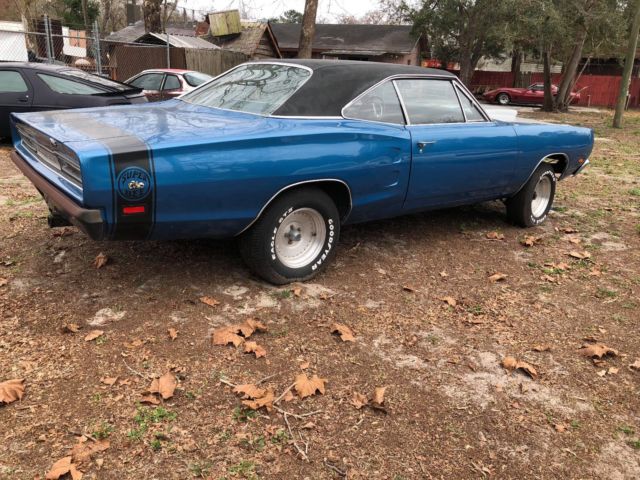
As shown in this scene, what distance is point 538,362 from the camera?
11.0 ft

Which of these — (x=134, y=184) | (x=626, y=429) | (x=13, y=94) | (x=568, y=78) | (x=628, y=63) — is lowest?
(x=626, y=429)

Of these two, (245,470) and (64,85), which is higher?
(64,85)

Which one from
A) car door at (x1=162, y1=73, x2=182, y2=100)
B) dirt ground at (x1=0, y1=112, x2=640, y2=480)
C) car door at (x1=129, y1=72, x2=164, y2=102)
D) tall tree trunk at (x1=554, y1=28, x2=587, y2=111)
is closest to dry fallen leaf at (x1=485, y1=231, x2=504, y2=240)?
dirt ground at (x1=0, y1=112, x2=640, y2=480)

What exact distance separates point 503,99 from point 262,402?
31629mm

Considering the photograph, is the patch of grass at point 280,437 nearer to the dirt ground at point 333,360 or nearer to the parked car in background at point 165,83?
the dirt ground at point 333,360

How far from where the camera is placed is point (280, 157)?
3559mm

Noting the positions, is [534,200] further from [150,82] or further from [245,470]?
[150,82]

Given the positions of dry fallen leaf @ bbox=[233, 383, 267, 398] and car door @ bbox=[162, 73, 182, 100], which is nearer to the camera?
dry fallen leaf @ bbox=[233, 383, 267, 398]

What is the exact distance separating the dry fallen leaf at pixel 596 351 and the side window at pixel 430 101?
2131 mm

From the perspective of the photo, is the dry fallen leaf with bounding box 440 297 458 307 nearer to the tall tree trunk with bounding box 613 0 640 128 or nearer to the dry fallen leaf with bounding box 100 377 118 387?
the dry fallen leaf with bounding box 100 377 118 387

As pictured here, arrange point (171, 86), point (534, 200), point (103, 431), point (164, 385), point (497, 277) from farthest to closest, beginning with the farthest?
point (171, 86)
point (534, 200)
point (497, 277)
point (164, 385)
point (103, 431)

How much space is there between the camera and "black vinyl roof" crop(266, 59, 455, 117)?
4.02 m

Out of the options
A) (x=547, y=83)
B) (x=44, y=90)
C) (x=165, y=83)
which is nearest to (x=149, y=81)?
(x=165, y=83)

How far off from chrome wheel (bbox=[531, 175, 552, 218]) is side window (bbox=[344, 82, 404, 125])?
226cm
